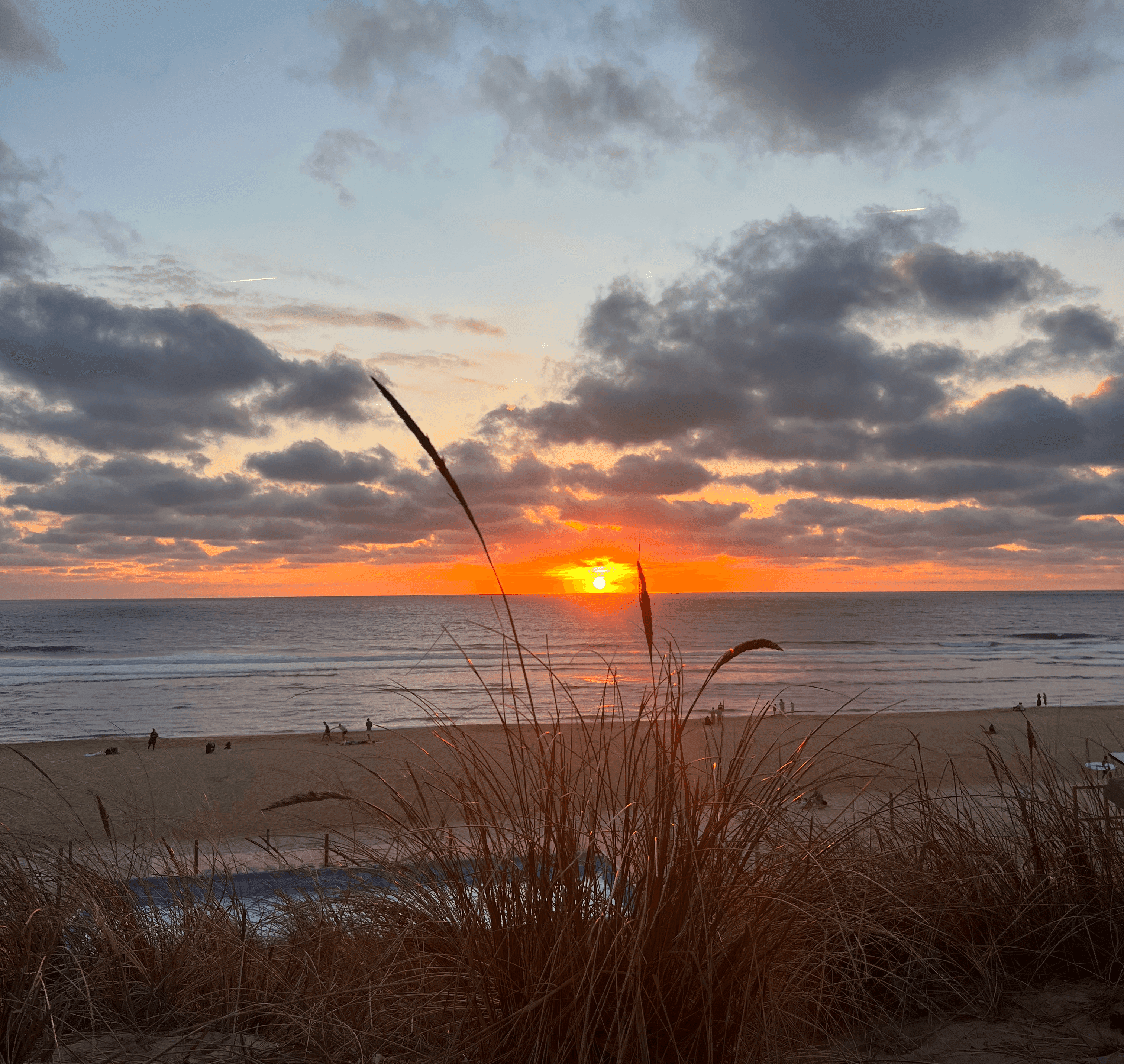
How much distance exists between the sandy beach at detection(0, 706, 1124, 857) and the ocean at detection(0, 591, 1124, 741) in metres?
1.18

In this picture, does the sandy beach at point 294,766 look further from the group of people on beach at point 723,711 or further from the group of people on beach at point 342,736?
the group of people on beach at point 723,711

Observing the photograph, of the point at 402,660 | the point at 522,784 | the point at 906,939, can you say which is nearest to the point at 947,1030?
the point at 906,939

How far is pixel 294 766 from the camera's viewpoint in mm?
Result: 13211

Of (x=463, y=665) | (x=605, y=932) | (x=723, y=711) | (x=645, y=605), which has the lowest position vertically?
(x=463, y=665)

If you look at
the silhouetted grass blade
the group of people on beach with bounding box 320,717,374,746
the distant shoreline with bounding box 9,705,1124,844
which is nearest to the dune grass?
the silhouetted grass blade

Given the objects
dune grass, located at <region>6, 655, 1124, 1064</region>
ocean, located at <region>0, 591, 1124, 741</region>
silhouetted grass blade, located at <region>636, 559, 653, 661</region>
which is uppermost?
silhouetted grass blade, located at <region>636, 559, 653, 661</region>

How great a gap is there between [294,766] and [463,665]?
21843 millimetres

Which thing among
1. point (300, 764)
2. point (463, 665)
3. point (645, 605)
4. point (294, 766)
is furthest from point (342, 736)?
point (463, 665)

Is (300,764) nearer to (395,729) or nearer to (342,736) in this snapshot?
(395,729)

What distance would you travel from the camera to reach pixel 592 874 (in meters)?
1.97

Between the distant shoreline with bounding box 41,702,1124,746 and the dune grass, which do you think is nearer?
the dune grass

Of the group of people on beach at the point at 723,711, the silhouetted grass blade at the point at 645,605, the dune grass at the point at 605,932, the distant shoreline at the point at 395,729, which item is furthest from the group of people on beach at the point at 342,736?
the silhouetted grass blade at the point at 645,605

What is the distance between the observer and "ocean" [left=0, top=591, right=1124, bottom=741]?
21.7m

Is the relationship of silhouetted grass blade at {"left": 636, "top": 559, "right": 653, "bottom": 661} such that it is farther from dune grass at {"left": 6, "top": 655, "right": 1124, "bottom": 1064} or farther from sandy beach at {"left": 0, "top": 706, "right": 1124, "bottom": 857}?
sandy beach at {"left": 0, "top": 706, "right": 1124, "bottom": 857}
